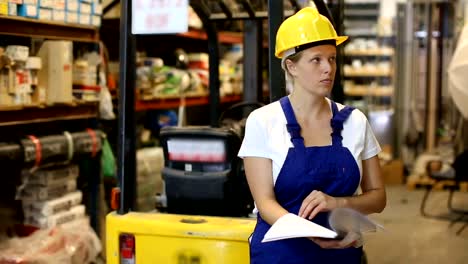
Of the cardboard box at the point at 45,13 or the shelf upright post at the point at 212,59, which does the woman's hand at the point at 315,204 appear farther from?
the cardboard box at the point at 45,13

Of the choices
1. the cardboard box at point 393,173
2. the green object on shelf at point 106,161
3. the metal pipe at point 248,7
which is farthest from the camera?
the cardboard box at point 393,173

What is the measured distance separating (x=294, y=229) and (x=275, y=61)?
3.31 ft

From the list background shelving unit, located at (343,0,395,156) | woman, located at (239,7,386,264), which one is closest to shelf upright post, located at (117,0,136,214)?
woman, located at (239,7,386,264)

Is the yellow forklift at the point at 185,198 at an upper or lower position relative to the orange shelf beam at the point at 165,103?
lower

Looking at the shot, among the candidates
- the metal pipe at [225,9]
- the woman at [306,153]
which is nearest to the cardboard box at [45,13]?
the metal pipe at [225,9]

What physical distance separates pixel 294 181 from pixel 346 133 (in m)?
0.31

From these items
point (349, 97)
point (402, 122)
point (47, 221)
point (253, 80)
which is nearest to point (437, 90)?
point (402, 122)

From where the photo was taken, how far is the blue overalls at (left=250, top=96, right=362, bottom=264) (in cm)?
267

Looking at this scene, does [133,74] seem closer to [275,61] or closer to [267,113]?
[275,61]

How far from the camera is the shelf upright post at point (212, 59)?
4.50 meters

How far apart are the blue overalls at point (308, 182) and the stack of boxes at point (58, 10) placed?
2.77 meters

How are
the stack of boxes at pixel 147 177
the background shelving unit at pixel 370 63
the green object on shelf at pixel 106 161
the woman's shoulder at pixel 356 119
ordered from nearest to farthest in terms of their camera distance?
the woman's shoulder at pixel 356 119, the green object on shelf at pixel 106 161, the stack of boxes at pixel 147 177, the background shelving unit at pixel 370 63

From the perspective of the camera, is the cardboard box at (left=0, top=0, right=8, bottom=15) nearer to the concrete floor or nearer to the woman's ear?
the woman's ear

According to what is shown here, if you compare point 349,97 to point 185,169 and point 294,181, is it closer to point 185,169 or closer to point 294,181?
point 185,169
